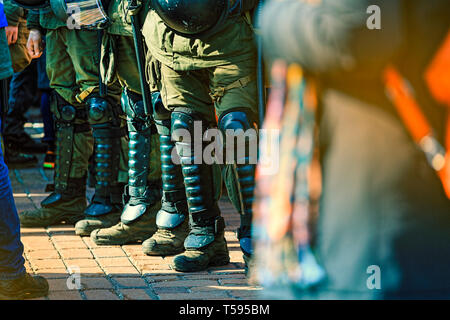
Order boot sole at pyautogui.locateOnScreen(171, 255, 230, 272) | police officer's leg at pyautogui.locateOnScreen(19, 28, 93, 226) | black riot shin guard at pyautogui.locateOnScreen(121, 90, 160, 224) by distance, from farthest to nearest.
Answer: police officer's leg at pyautogui.locateOnScreen(19, 28, 93, 226), black riot shin guard at pyautogui.locateOnScreen(121, 90, 160, 224), boot sole at pyautogui.locateOnScreen(171, 255, 230, 272)

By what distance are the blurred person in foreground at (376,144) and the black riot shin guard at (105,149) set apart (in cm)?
292

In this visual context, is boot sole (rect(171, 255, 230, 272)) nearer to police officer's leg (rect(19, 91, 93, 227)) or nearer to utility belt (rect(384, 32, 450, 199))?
police officer's leg (rect(19, 91, 93, 227))

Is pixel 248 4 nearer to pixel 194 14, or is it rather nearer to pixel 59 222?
pixel 194 14

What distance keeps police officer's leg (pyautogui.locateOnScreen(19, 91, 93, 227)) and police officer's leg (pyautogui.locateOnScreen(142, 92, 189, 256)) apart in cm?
97

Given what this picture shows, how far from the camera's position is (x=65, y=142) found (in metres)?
4.85

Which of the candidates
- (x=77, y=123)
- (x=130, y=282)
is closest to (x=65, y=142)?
(x=77, y=123)

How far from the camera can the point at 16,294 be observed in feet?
10.4

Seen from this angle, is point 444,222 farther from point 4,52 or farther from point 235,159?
point 4,52

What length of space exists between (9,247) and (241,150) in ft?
3.57

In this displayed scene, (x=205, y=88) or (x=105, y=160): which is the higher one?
(x=205, y=88)

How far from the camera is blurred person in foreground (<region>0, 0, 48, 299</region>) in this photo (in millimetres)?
3092

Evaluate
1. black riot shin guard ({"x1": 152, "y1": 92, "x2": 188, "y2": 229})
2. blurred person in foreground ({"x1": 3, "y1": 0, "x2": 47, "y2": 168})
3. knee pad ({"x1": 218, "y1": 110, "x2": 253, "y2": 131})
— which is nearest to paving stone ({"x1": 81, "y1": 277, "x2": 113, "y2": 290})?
black riot shin guard ({"x1": 152, "y1": 92, "x2": 188, "y2": 229})

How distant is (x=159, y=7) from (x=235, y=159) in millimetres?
764

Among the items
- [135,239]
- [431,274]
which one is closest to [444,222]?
[431,274]
